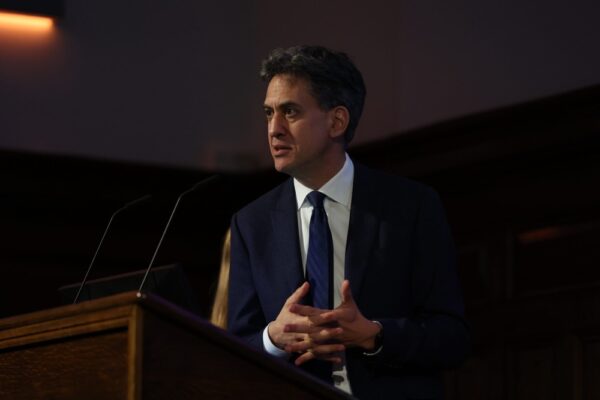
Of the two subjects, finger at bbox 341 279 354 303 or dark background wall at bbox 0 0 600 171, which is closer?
finger at bbox 341 279 354 303

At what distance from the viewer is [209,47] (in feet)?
23.2

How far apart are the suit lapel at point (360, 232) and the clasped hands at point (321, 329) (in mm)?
219

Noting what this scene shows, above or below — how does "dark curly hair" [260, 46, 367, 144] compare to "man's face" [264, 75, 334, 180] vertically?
above

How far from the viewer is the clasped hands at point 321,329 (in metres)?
3.00

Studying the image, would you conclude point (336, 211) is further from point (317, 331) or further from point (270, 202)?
point (317, 331)

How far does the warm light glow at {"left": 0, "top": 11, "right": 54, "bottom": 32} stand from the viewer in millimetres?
6602

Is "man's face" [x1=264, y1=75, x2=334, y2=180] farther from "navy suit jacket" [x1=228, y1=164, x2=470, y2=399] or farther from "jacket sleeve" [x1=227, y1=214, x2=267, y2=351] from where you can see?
"jacket sleeve" [x1=227, y1=214, x2=267, y2=351]

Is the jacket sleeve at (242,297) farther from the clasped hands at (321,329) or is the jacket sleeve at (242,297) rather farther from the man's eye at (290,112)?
the man's eye at (290,112)

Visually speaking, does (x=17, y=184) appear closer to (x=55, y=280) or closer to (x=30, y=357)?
(x=55, y=280)

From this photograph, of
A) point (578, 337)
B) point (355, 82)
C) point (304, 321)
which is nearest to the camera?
point (304, 321)

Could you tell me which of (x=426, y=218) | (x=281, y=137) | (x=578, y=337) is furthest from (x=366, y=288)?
(x=578, y=337)

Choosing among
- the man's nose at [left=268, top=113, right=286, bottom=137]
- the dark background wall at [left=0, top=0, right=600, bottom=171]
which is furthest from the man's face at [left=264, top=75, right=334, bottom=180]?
the dark background wall at [left=0, top=0, right=600, bottom=171]

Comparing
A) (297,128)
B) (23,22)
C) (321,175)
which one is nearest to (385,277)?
(321,175)

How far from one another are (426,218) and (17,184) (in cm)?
347
